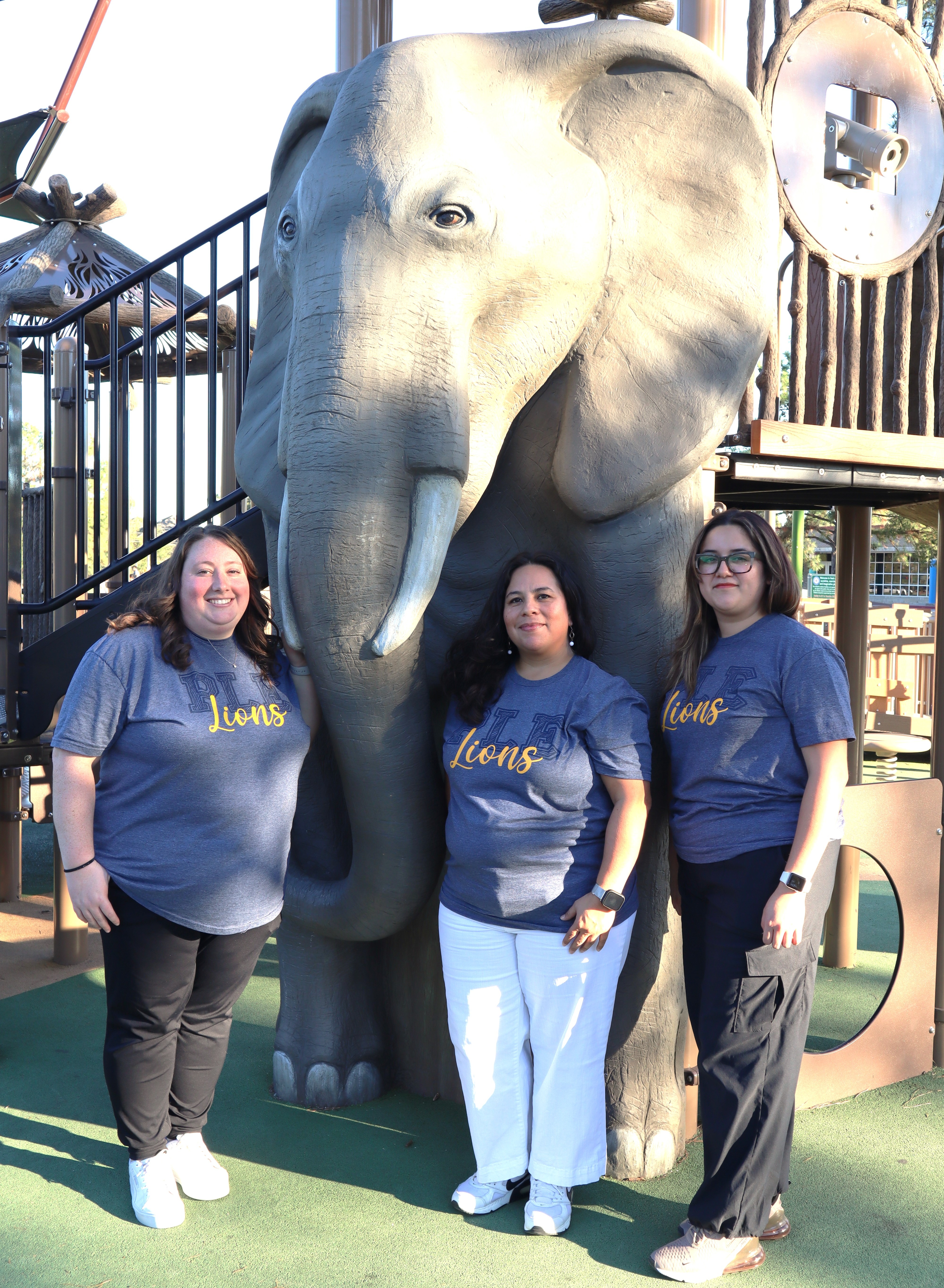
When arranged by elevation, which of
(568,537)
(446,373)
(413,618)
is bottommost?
(413,618)

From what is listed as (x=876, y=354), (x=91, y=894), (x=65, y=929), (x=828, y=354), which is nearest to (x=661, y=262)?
(x=828, y=354)

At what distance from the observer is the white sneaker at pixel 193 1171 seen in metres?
2.79

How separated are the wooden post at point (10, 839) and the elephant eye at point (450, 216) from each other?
3.77m

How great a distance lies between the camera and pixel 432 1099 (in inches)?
134

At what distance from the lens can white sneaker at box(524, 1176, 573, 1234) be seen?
2.60 metres

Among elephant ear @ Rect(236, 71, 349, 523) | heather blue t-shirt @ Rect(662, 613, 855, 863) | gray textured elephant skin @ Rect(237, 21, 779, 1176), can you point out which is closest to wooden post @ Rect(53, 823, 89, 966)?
gray textured elephant skin @ Rect(237, 21, 779, 1176)

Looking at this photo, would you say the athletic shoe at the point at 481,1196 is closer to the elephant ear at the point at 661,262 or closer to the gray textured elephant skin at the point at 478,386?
the gray textured elephant skin at the point at 478,386

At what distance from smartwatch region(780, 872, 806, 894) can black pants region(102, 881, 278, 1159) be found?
1.19 metres

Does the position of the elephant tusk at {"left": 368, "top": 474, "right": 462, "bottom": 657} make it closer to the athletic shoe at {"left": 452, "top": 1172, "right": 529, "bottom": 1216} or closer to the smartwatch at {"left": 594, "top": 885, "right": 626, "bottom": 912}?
the smartwatch at {"left": 594, "top": 885, "right": 626, "bottom": 912}

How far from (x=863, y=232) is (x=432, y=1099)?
2811 millimetres

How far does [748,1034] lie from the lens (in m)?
2.41

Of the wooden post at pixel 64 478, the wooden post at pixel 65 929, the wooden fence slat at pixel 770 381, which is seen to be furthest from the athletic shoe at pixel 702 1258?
the wooden post at pixel 64 478

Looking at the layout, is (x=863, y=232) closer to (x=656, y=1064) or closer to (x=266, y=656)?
(x=266, y=656)

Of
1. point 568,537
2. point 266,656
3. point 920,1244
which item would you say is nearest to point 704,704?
point 568,537
